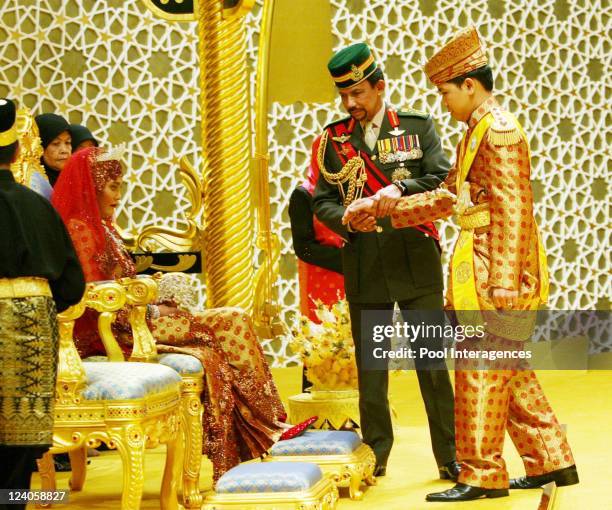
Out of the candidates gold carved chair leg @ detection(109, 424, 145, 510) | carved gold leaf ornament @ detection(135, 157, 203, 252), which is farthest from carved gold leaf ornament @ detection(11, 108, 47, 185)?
gold carved chair leg @ detection(109, 424, 145, 510)

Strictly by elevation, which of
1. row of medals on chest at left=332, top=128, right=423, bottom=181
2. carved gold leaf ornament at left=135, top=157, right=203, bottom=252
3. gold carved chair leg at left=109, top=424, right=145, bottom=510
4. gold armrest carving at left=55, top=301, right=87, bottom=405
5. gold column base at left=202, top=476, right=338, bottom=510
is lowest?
gold column base at left=202, top=476, right=338, bottom=510

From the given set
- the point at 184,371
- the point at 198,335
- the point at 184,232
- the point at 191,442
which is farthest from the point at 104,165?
the point at 184,232

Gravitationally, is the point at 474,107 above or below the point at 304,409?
above

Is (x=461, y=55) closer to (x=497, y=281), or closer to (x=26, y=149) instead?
(x=497, y=281)

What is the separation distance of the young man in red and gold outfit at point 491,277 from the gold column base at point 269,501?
2.04ft

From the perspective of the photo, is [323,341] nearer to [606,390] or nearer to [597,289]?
[606,390]

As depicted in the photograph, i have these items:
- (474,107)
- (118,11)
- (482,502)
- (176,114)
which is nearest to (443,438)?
(482,502)

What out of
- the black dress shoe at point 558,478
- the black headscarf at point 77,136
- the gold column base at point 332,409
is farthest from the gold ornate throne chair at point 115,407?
the black headscarf at point 77,136

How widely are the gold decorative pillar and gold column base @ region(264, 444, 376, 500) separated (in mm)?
1692

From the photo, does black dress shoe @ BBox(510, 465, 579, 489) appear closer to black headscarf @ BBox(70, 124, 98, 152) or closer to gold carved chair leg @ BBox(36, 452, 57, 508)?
gold carved chair leg @ BBox(36, 452, 57, 508)

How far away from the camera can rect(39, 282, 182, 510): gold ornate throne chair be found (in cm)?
334

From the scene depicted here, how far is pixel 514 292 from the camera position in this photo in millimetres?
3561

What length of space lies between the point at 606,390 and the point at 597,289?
2270 millimetres

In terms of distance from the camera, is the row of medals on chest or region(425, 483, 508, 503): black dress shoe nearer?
region(425, 483, 508, 503): black dress shoe
